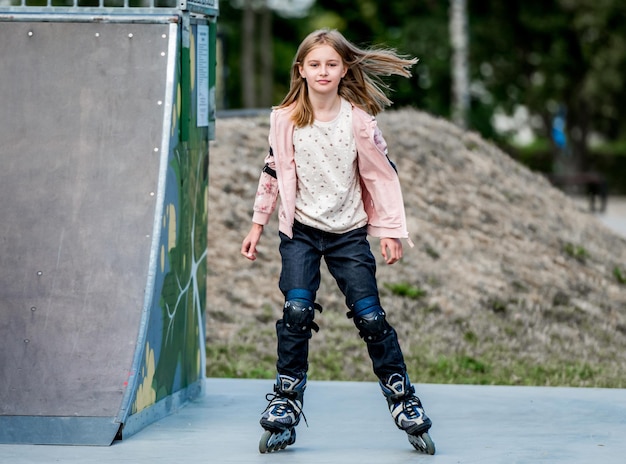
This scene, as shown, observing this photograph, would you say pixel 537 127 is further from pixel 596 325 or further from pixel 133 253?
pixel 133 253

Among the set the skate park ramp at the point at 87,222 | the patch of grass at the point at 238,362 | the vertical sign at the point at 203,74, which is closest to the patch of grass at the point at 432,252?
the patch of grass at the point at 238,362

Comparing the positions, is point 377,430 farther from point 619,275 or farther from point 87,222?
point 619,275

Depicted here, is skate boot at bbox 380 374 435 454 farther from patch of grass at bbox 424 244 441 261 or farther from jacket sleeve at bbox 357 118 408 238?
patch of grass at bbox 424 244 441 261

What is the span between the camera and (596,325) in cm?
959

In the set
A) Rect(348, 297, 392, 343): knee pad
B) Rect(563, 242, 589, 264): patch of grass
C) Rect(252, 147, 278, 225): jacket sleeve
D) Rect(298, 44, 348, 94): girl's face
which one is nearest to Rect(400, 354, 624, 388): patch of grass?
Rect(348, 297, 392, 343): knee pad

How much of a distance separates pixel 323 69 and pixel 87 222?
1.24 meters

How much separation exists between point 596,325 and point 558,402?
3487 mm

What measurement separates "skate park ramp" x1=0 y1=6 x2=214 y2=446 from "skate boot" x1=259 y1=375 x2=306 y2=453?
1.92 feet

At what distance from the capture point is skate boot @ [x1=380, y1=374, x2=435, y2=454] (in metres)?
4.95

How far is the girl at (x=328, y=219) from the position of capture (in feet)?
16.2

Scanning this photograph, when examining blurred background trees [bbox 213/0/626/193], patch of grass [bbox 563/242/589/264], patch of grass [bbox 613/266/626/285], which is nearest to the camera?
patch of grass [bbox 613/266/626/285]

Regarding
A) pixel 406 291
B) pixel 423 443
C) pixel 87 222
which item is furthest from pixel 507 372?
pixel 87 222

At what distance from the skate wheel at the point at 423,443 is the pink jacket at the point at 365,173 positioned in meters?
0.80

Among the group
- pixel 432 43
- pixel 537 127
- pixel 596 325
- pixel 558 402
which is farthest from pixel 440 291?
pixel 537 127
